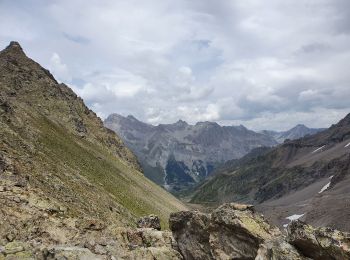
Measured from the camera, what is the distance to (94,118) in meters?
151

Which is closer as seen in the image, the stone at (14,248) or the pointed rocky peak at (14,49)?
the stone at (14,248)

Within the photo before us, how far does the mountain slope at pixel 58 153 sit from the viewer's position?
1944 inches

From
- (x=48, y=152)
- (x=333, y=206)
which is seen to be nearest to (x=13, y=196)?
(x=48, y=152)

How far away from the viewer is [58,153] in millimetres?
79062

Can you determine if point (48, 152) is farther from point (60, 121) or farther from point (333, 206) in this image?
point (333, 206)

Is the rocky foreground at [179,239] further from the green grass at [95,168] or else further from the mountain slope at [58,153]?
the green grass at [95,168]

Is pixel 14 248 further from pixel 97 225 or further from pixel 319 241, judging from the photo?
pixel 319 241

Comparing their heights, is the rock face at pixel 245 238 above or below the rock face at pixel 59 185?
below

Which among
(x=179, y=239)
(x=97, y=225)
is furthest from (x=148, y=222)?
(x=179, y=239)

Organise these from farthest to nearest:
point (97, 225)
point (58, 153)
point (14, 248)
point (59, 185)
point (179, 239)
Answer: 1. point (58, 153)
2. point (59, 185)
3. point (97, 225)
4. point (179, 239)
5. point (14, 248)

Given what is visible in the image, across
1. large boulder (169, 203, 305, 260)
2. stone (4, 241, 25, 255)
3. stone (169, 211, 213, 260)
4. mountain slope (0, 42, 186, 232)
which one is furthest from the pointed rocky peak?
stone (4, 241, 25, 255)

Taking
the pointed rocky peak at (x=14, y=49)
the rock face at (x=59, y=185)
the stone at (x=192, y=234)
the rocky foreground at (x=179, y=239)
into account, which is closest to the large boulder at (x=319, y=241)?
the rocky foreground at (x=179, y=239)

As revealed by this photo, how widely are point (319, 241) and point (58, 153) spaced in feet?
210

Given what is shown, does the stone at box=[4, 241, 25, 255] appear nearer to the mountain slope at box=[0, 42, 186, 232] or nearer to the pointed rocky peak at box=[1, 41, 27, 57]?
the mountain slope at box=[0, 42, 186, 232]
